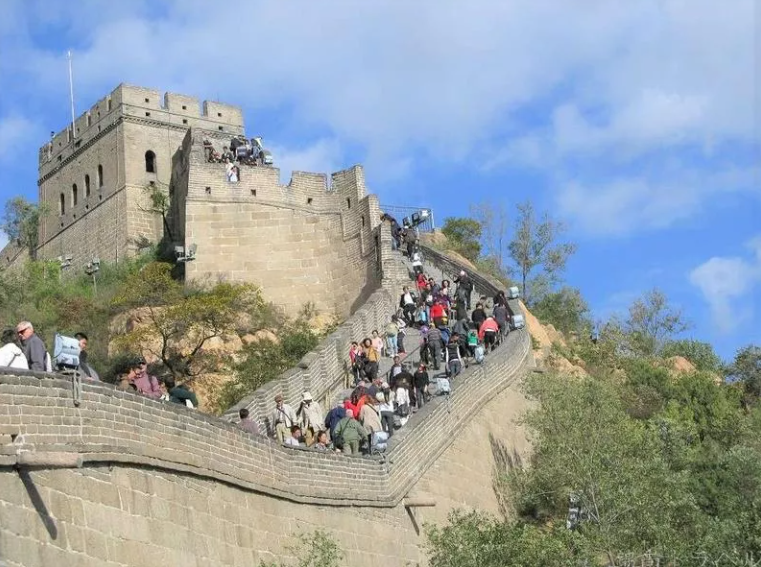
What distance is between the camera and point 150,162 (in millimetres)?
46156

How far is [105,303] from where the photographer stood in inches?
1453

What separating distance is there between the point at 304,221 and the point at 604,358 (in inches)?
372

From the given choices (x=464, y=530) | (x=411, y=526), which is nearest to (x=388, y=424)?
(x=411, y=526)

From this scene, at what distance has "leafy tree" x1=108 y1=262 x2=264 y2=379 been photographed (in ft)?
111

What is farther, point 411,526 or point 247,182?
point 247,182

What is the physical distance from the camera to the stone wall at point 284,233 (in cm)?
3922

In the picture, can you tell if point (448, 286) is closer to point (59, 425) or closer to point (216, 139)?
point (216, 139)

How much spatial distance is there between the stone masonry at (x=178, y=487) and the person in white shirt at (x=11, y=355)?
31cm

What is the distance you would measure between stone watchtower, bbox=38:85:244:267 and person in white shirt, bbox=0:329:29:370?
101 feet

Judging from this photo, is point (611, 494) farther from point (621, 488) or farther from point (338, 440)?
point (338, 440)

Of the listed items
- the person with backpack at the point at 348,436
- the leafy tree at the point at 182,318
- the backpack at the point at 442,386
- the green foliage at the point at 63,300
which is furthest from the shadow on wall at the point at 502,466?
the green foliage at the point at 63,300

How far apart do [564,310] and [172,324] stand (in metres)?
18.7

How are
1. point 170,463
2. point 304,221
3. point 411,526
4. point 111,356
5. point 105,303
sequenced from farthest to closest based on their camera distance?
point 304,221
point 105,303
point 111,356
point 411,526
point 170,463

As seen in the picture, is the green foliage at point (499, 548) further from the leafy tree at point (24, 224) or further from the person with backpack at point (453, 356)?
the leafy tree at point (24, 224)
